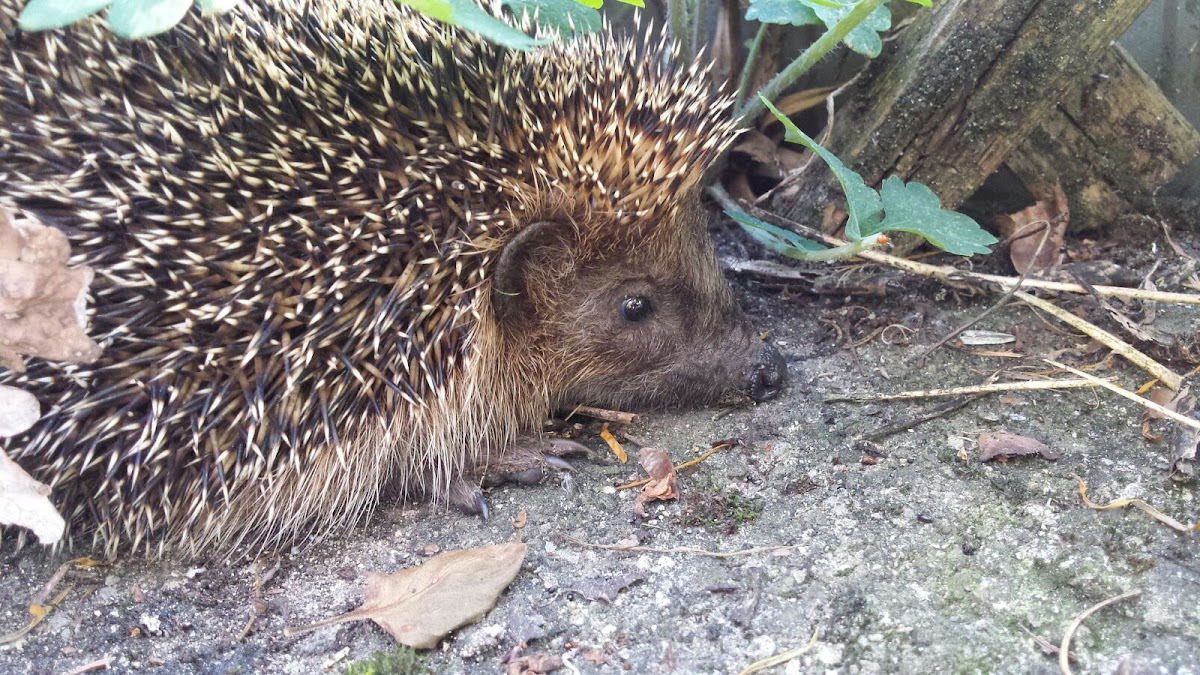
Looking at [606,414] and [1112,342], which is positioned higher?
[1112,342]

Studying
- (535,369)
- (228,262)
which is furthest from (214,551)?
(535,369)

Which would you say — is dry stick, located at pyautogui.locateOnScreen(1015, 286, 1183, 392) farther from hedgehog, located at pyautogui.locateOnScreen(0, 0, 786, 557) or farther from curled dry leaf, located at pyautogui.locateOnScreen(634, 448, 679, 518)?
curled dry leaf, located at pyautogui.locateOnScreen(634, 448, 679, 518)

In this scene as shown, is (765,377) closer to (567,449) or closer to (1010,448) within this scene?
(567,449)

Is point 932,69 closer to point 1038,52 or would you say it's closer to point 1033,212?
point 1038,52

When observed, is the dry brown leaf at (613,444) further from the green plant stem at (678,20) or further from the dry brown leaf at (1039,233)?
the dry brown leaf at (1039,233)

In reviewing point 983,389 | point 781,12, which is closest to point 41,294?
point 781,12

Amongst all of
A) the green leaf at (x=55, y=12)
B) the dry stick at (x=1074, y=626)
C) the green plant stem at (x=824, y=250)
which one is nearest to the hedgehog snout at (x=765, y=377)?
the green plant stem at (x=824, y=250)
